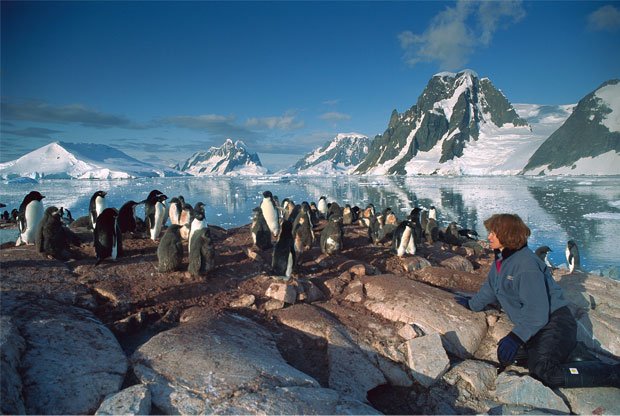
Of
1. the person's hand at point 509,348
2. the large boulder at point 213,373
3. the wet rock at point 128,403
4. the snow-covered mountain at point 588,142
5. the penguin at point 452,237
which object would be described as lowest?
the penguin at point 452,237

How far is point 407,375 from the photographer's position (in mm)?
4590

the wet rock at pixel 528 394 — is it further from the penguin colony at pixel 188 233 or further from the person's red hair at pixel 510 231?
the penguin colony at pixel 188 233

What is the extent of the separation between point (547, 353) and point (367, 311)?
2616 mm

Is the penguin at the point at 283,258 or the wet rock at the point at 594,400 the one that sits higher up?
the penguin at the point at 283,258

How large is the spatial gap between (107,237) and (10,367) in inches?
177

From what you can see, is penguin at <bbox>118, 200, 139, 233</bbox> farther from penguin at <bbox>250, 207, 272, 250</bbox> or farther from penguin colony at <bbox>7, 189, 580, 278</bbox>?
penguin at <bbox>250, 207, 272, 250</bbox>

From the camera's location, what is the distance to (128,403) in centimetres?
290

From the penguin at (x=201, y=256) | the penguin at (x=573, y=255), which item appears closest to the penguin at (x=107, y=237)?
the penguin at (x=201, y=256)

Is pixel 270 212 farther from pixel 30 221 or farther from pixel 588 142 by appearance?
pixel 588 142

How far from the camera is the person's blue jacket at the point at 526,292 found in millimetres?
4117

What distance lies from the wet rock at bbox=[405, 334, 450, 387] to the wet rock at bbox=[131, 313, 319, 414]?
5.41ft

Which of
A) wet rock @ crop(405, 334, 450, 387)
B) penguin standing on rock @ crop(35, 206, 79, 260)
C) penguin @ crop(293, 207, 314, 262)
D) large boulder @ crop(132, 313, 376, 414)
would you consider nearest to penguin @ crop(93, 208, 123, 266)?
penguin standing on rock @ crop(35, 206, 79, 260)

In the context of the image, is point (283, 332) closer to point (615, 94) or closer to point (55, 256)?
point (55, 256)

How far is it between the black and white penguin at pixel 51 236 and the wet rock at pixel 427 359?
6814mm
